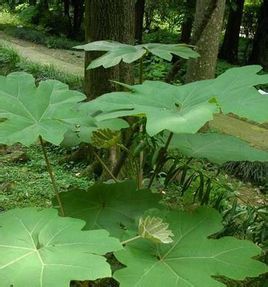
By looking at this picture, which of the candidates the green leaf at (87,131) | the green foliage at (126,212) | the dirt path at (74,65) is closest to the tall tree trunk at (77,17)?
the dirt path at (74,65)

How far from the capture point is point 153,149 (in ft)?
4.96

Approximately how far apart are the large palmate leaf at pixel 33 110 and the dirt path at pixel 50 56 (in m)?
10.3

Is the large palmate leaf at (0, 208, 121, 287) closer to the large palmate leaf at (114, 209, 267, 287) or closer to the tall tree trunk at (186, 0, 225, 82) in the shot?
the large palmate leaf at (114, 209, 267, 287)

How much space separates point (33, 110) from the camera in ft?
4.28

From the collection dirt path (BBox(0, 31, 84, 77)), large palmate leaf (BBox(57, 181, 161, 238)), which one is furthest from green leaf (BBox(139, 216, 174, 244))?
dirt path (BBox(0, 31, 84, 77))

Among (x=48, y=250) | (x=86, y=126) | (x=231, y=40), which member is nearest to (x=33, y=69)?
(x=231, y=40)

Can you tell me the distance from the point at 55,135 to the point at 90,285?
546mm

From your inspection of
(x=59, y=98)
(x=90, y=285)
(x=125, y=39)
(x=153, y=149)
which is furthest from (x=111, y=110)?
(x=125, y=39)

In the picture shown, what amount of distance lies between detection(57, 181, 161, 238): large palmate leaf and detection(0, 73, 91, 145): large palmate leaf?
0.26 metres

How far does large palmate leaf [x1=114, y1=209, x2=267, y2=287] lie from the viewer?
107 cm

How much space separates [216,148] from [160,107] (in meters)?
0.34

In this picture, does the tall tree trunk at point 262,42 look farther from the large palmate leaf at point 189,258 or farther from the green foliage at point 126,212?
the large palmate leaf at point 189,258

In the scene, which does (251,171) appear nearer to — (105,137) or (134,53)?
(134,53)

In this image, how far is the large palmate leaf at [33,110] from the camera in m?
1.17
